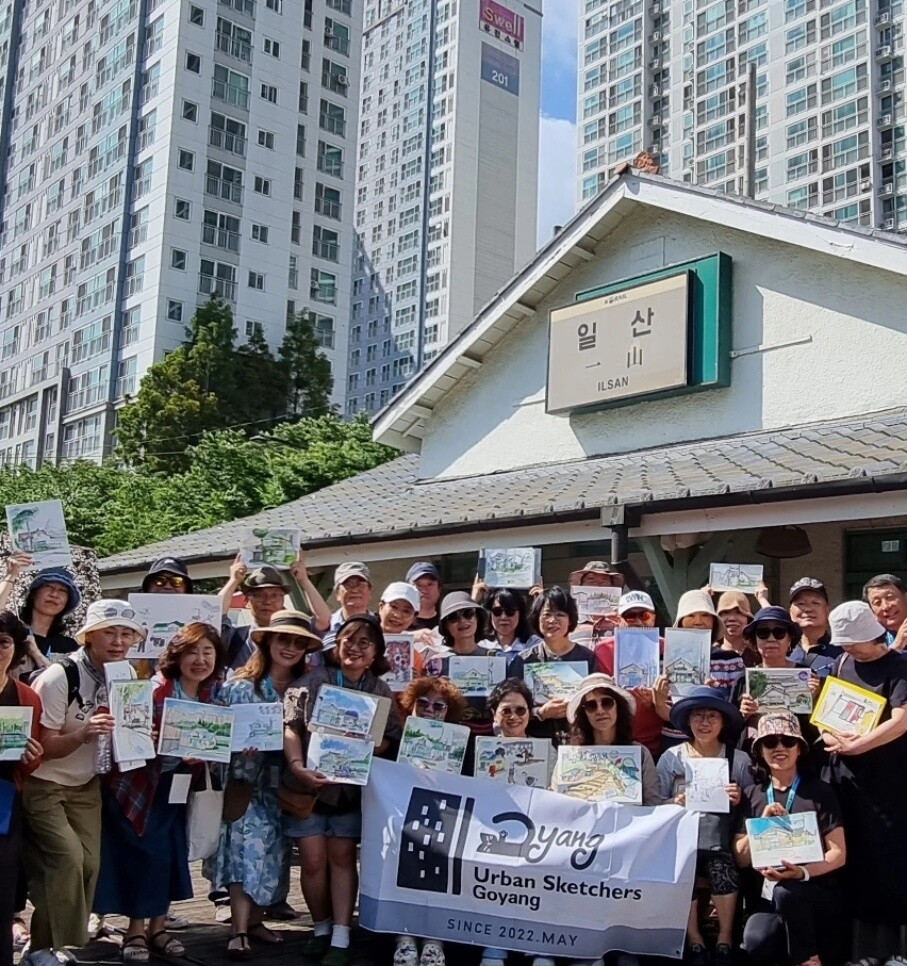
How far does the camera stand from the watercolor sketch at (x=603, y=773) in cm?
585

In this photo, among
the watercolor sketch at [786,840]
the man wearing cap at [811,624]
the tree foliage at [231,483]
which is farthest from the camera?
the tree foliage at [231,483]

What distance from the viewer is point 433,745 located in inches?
239

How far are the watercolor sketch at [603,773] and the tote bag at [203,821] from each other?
6.29 feet

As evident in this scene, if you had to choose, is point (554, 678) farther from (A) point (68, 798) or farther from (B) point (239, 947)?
(A) point (68, 798)

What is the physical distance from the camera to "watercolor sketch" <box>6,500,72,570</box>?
6949mm

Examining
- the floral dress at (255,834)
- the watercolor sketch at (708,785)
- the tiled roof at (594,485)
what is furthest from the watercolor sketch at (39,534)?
the tiled roof at (594,485)

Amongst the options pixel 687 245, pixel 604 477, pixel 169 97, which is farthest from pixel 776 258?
pixel 169 97

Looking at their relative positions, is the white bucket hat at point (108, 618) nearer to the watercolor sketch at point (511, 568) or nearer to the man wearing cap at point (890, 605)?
the watercolor sketch at point (511, 568)

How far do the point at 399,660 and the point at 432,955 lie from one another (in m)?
1.65

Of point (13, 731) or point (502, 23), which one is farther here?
point (502, 23)

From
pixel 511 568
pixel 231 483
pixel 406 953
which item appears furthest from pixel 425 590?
pixel 231 483

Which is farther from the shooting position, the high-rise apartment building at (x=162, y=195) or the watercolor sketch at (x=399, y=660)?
the high-rise apartment building at (x=162, y=195)

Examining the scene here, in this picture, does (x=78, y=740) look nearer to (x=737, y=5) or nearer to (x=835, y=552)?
(x=835, y=552)

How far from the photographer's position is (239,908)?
19.6ft
